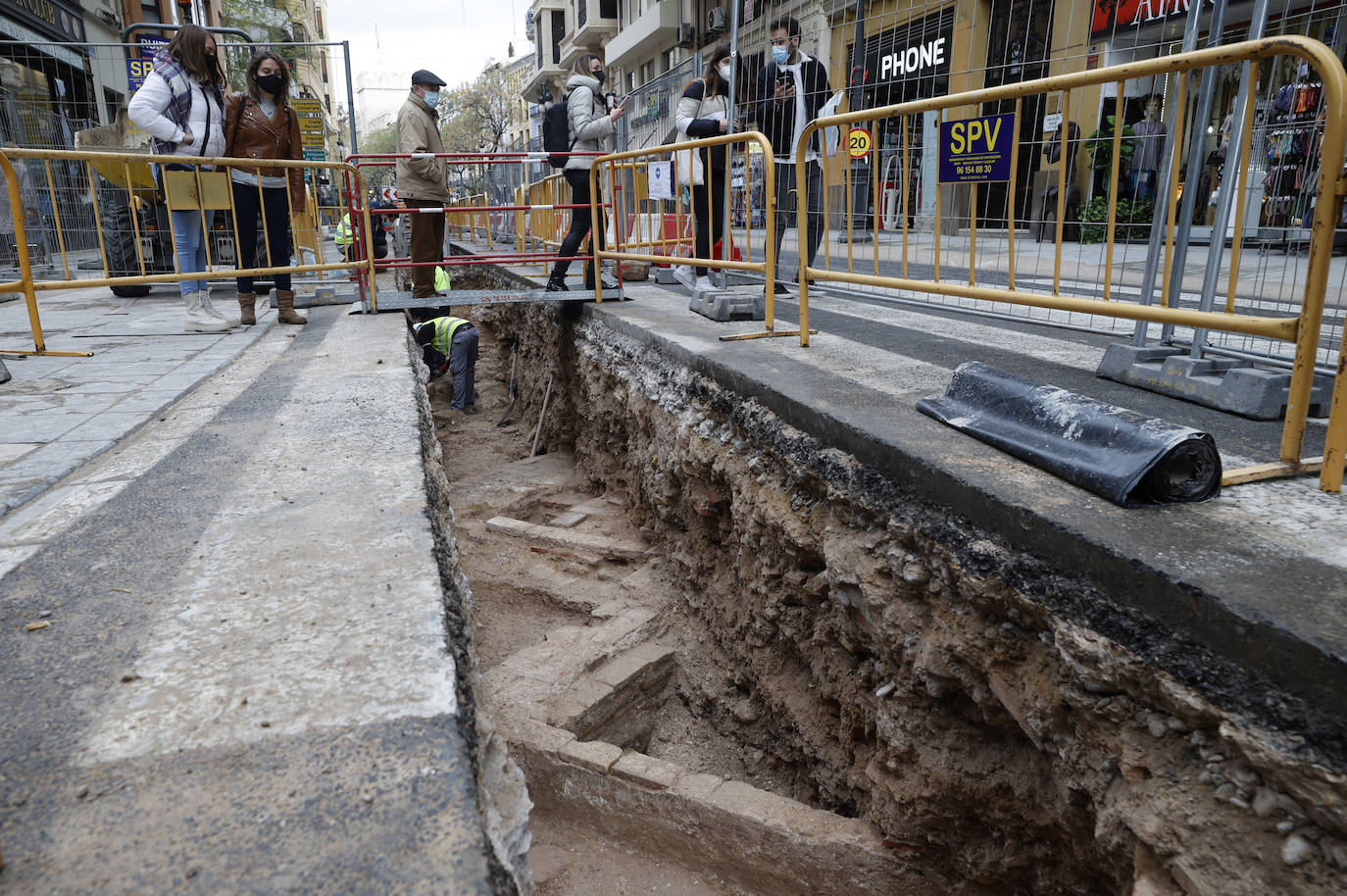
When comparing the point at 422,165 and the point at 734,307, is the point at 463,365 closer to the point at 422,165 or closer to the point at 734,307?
the point at 422,165

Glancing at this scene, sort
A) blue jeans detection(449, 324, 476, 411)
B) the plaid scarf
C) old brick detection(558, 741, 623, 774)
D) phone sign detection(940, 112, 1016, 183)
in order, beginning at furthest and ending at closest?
blue jeans detection(449, 324, 476, 411), the plaid scarf, phone sign detection(940, 112, 1016, 183), old brick detection(558, 741, 623, 774)

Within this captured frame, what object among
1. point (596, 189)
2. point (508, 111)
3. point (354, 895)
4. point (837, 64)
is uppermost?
point (508, 111)

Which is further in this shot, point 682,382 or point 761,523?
point 682,382

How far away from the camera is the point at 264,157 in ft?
20.8

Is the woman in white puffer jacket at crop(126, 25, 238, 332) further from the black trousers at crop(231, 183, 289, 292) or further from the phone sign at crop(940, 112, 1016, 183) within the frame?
the phone sign at crop(940, 112, 1016, 183)

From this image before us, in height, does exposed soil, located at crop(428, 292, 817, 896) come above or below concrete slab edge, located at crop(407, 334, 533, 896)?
below

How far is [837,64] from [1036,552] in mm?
7102

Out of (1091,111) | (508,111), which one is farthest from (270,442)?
(508,111)

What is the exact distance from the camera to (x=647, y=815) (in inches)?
115

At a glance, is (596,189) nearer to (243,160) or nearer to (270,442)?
(243,160)

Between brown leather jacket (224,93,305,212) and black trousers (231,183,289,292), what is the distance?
116mm

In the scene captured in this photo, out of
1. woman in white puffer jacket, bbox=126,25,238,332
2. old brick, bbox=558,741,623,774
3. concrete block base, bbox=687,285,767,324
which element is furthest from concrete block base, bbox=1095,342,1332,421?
woman in white puffer jacket, bbox=126,25,238,332

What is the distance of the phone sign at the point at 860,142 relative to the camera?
548cm

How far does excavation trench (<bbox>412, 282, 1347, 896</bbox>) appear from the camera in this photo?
1741 millimetres
